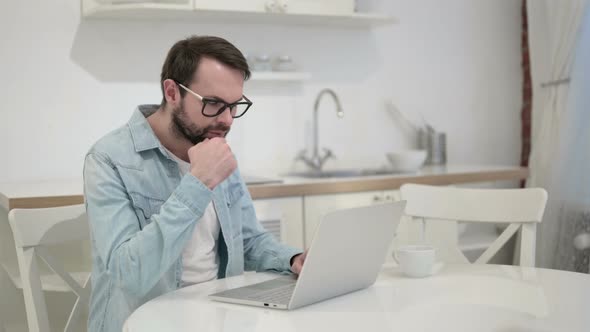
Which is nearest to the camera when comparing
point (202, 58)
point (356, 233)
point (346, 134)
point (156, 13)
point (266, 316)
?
point (266, 316)

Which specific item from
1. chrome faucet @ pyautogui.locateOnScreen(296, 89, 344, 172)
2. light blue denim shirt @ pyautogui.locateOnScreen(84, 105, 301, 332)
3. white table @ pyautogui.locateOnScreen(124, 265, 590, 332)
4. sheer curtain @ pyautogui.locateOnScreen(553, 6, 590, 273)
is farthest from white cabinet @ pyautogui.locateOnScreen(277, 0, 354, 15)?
white table @ pyautogui.locateOnScreen(124, 265, 590, 332)

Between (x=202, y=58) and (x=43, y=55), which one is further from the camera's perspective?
(x=43, y=55)

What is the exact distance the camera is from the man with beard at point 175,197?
1615 mm

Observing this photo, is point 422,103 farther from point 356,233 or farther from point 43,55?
point 356,233

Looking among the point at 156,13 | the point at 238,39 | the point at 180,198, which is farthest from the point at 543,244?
the point at 180,198

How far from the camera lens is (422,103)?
4.01 metres

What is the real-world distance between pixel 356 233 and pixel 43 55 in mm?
2142

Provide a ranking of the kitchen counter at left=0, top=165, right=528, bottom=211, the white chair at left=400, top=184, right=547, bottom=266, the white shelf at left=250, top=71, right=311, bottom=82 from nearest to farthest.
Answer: the white chair at left=400, top=184, right=547, bottom=266, the kitchen counter at left=0, top=165, right=528, bottom=211, the white shelf at left=250, top=71, right=311, bottom=82

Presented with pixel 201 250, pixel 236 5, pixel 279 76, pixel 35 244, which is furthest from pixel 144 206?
pixel 279 76

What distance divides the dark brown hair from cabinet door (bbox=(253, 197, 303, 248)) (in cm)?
110

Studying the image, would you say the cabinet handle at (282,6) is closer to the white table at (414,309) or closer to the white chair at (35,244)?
the white chair at (35,244)

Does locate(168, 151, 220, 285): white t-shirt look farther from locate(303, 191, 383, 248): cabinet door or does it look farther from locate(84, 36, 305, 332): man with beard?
locate(303, 191, 383, 248): cabinet door

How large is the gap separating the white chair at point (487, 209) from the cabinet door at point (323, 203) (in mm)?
674

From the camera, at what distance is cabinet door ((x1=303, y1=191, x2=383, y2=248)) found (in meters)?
3.01
